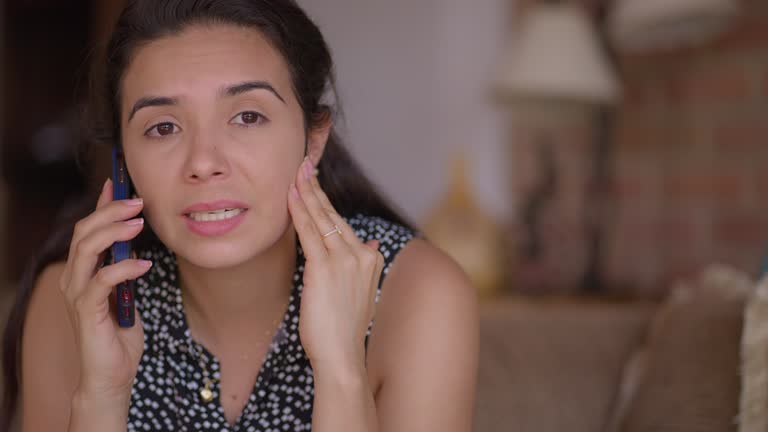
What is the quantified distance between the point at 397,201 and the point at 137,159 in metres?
2.27

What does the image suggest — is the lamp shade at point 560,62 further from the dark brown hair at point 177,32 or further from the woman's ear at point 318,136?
the woman's ear at point 318,136

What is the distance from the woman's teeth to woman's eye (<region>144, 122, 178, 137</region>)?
13 cm

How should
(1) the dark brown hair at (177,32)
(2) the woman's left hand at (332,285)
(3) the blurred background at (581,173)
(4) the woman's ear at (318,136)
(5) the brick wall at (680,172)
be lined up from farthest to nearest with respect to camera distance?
(5) the brick wall at (680,172) → (3) the blurred background at (581,173) → (4) the woman's ear at (318,136) → (1) the dark brown hair at (177,32) → (2) the woman's left hand at (332,285)

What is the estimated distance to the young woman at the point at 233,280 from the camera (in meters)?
1.18

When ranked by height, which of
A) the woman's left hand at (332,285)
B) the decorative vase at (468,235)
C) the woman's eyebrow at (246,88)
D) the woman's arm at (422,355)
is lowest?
the decorative vase at (468,235)

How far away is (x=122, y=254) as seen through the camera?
120cm

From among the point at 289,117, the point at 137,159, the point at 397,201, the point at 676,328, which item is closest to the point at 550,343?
the point at 676,328

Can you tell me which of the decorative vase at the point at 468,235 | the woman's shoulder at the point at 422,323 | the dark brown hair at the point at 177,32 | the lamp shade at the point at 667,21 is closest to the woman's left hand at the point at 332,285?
the woman's shoulder at the point at 422,323

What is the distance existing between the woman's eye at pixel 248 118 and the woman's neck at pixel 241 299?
246 mm

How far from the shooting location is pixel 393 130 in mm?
3502

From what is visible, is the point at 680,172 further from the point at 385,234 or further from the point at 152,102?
the point at 152,102

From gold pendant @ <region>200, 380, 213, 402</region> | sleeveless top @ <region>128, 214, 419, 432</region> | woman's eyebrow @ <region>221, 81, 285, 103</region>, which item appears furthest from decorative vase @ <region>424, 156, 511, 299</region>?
woman's eyebrow @ <region>221, 81, 285, 103</region>

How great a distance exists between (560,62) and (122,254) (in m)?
1.61

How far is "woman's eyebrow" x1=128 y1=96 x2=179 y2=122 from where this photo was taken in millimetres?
1202
